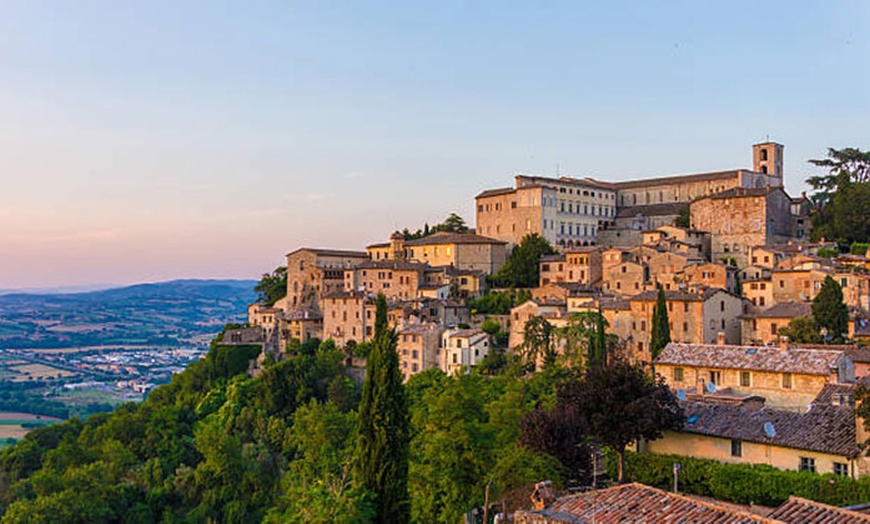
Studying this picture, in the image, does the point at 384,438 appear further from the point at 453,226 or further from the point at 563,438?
the point at 453,226

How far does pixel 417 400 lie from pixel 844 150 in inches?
2048

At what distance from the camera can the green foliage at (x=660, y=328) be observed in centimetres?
4494

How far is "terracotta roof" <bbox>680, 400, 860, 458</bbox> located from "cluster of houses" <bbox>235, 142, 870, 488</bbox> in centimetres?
6

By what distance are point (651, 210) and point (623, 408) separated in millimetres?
55612

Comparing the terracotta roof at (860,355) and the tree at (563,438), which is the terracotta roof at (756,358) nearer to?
the terracotta roof at (860,355)

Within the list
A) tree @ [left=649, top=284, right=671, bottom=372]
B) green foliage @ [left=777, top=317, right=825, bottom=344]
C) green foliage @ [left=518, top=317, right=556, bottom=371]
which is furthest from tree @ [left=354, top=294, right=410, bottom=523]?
green foliage @ [left=777, top=317, right=825, bottom=344]

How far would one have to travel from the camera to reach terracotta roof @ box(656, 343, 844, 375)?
32000 millimetres

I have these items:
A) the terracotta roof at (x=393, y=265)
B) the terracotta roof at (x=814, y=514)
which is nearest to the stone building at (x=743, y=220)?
the terracotta roof at (x=393, y=265)

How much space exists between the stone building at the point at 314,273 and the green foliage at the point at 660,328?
31.9 meters

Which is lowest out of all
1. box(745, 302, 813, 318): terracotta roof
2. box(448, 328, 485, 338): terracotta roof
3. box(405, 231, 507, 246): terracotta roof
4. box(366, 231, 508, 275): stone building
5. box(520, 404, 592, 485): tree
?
box(520, 404, 592, 485): tree

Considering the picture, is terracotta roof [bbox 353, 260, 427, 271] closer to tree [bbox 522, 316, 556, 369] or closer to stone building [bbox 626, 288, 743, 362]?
tree [bbox 522, 316, 556, 369]

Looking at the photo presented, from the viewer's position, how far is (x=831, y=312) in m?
42.3

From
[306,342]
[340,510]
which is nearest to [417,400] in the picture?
[306,342]

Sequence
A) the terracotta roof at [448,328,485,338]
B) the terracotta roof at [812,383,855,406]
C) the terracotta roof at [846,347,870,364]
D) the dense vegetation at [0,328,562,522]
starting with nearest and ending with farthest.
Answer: the dense vegetation at [0,328,562,522] < the terracotta roof at [812,383,855,406] < the terracotta roof at [846,347,870,364] < the terracotta roof at [448,328,485,338]
